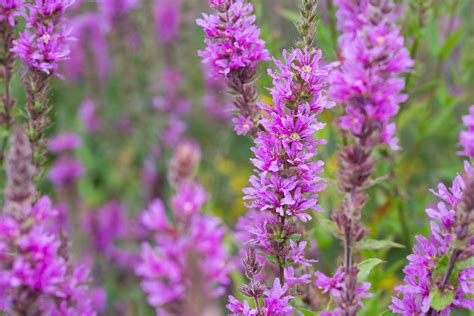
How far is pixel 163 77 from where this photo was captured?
226 inches

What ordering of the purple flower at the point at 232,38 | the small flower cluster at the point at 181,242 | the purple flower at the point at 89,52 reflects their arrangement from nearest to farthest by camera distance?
the small flower cluster at the point at 181,242
the purple flower at the point at 232,38
the purple flower at the point at 89,52

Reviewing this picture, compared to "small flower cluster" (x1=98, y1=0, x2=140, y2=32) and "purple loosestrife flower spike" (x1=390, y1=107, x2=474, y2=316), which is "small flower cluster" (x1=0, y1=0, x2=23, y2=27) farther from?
"small flower cluster" (x1=98, y1=0, x2=140, y2=32)

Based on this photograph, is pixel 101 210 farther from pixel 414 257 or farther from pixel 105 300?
pixel 414 257

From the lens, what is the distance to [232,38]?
2.26 m

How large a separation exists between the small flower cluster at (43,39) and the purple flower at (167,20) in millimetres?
3816

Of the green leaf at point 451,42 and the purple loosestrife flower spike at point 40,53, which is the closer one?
the purple loosestrife flower spike at point 40,53

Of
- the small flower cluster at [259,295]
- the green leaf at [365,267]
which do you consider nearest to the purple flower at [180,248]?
the small flower cluster at [259,295]

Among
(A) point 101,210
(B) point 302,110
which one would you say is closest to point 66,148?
(A) point 101,210

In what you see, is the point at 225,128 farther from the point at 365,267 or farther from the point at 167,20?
the point at 365,267

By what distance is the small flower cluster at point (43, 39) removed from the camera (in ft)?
7.68

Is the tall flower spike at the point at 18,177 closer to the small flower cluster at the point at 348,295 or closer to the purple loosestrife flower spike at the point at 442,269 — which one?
the small flower cluster at the point at 348,295

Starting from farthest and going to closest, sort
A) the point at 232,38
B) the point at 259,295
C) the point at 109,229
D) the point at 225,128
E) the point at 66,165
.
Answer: the point at 225,128
the point at 66,165
the point at 109,229
the point at 232,38
the point at 259,295

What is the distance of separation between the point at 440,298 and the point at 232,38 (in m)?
1.16

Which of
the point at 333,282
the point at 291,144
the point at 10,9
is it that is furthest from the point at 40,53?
the point at 333,282
